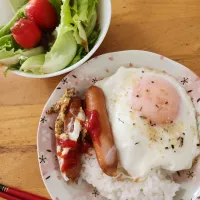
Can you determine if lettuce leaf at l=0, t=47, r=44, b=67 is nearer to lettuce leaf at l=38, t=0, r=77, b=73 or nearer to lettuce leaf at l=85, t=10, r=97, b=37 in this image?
lettuce leaf at l=38, t=0, r=77, b=73

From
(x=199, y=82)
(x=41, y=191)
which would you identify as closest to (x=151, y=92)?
(x=199, y=82)

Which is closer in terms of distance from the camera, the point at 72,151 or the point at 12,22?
the point at 72,151

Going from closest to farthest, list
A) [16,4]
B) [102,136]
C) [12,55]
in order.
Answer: [102,136]
[12,55]
[16,4]

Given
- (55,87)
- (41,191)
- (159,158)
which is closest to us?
(159,158)

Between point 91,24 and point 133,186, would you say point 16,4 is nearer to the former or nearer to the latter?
point 91,24

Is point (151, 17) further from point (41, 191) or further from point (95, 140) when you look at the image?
point (41, 191)

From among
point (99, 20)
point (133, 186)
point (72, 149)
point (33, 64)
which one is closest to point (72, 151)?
point (72, 149)
